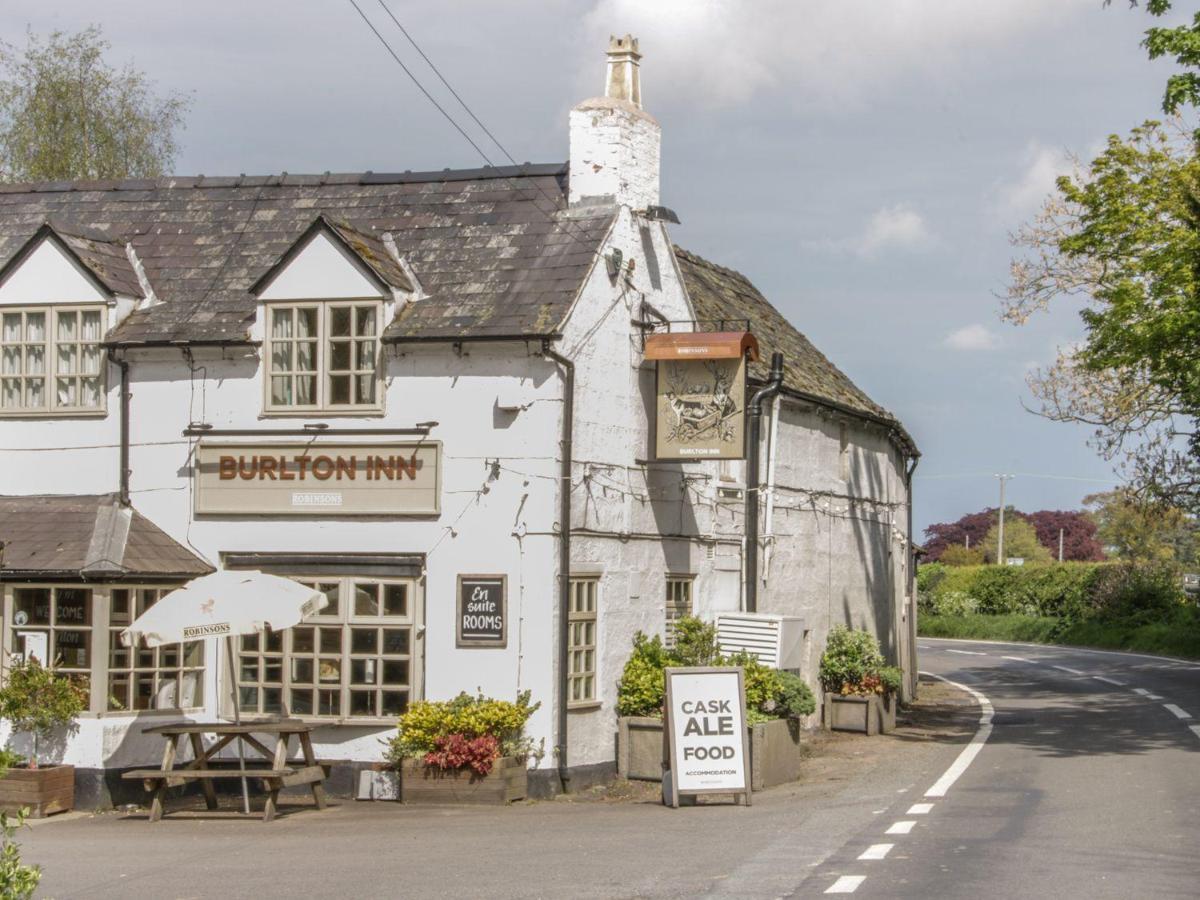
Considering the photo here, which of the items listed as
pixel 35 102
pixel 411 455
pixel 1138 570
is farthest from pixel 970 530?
pixel 411 455

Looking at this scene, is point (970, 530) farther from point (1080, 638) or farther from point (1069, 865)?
point (1069, 865)

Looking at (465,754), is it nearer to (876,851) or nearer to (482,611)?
(482,611)

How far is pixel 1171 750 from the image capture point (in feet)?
70.8

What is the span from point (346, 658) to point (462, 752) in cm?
208

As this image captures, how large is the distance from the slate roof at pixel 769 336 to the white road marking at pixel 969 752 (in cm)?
535

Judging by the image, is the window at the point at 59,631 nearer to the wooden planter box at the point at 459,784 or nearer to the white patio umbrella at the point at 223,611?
the white patio umbrella at the point at 223,611

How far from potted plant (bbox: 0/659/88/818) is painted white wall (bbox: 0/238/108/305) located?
176 inches

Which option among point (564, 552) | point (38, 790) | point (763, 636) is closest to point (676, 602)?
point (763, 636)

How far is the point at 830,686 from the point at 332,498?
33.8ft

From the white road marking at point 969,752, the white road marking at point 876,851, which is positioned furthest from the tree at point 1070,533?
the white road marking at point 876,851

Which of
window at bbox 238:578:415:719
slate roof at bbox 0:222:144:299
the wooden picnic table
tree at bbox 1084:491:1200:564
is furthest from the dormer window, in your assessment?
tree at bbox 1084:491:1200:564

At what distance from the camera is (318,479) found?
19328 millimetres

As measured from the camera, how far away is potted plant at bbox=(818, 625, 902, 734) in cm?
2570

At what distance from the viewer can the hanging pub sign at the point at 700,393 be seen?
65.1 feet
